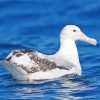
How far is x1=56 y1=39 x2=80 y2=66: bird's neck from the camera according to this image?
18078mm

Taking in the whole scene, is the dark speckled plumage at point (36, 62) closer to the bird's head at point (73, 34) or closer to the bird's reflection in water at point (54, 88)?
the bird's reflection in water at point (54, 88)

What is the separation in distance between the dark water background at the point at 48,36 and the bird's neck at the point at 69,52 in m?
0.40

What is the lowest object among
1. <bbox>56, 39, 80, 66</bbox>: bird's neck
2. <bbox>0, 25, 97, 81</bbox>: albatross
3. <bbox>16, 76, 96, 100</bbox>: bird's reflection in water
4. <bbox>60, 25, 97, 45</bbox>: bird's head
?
<bbox>16, 76, 96, 100</bbox>: bird's reflection in water

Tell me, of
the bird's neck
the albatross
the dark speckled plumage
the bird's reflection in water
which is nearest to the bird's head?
the bird's neck

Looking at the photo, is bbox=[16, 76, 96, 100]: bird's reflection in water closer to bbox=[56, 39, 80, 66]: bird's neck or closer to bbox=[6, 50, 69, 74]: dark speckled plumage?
bbox=[6, 50, 69, 74]: dark speckled plumage

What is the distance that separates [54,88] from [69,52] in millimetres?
1909

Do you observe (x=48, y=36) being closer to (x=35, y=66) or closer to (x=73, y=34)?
(x=73, y=34)

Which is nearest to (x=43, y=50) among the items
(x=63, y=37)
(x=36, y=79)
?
(x=63, y=37)

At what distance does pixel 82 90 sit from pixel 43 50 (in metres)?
4.89

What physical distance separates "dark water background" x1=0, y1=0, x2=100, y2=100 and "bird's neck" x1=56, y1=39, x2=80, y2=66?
399 millimetres

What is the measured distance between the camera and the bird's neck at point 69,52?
18.1m

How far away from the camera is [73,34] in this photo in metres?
18.3

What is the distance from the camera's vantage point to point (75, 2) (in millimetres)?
26500

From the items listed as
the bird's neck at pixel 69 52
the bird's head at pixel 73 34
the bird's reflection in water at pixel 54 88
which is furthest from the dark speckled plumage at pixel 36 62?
the bird's head at pixel 73 34
